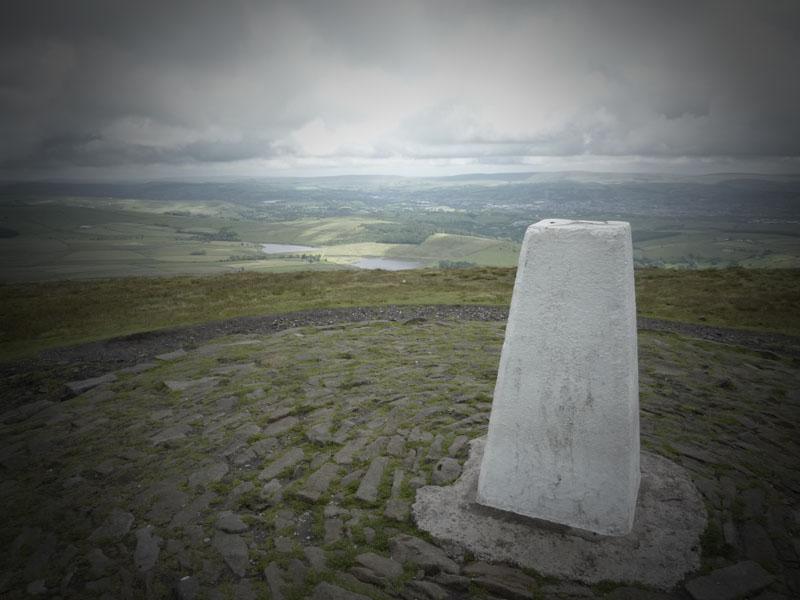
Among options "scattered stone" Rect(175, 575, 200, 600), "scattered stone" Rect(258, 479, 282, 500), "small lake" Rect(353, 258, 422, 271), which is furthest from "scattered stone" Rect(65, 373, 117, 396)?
"small lake" Rect(353, 258, 422, 271)

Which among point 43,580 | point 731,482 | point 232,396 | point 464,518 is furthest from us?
point 232,396

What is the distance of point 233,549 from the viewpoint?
17.2 feet

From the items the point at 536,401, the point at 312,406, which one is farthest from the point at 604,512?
the point at 312,406

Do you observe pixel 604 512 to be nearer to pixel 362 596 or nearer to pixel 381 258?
pixel 362 596

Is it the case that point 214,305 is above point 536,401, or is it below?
below

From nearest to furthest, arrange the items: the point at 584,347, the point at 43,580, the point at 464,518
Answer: the point at 43,580, the point at 584,347, the point at 464,518

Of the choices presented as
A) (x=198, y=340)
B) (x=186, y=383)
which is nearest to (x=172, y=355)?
(x=198, y=340)

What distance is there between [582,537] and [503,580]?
129cm

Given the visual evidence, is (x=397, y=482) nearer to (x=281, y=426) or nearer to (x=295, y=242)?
(x=281, y=426)

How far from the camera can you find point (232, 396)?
9773 millimetres

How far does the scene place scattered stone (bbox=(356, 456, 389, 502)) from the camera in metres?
6.16

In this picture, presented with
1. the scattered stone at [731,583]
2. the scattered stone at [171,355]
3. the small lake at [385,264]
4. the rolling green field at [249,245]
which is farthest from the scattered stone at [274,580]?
the small lake at [385,264]

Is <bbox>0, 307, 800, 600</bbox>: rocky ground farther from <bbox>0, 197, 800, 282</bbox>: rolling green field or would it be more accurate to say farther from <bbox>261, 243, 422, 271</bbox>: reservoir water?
<bbox>261, 243, 422, 271</bbox>: reservoir water

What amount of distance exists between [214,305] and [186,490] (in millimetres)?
17688
